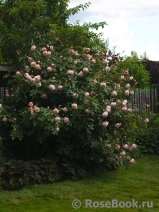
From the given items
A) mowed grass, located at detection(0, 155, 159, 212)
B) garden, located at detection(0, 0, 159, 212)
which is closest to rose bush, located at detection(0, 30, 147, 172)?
garden, located at detection(0, 0, 159, 212)

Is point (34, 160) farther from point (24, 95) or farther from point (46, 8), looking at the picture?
point (46, 8)

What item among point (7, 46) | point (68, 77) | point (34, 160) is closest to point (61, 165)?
point (34, 160)

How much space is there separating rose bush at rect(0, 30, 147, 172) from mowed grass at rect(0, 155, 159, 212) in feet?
1.11

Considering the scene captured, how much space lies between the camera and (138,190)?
22.7ft

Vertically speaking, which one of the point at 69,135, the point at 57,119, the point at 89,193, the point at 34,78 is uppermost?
the point at 34,78

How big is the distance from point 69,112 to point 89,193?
1436mm

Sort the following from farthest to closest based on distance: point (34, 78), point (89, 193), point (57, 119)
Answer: point (34, 78) < point (57, 119) < point (89, 193)

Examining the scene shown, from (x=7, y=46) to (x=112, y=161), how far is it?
336 centimetres

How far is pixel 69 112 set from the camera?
750 centimetres

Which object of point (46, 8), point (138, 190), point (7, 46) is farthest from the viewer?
point (46, 8)

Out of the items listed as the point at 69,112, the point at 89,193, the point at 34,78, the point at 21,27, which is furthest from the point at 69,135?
the point at 21,27

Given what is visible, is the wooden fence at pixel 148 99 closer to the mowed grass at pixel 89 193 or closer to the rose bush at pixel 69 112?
the rose bush at pixel 69 112

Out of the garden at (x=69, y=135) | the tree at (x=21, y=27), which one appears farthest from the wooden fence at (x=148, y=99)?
the tree at (x=21, y=27)

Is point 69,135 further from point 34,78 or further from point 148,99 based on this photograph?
point 148,99
